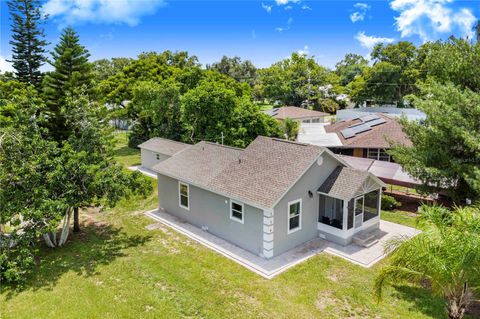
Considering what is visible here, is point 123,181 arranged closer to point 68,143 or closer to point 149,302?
point 68,143

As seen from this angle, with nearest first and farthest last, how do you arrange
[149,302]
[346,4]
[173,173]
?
[149,302] → [173,173] → [346,4]

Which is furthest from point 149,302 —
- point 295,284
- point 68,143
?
point 68,143

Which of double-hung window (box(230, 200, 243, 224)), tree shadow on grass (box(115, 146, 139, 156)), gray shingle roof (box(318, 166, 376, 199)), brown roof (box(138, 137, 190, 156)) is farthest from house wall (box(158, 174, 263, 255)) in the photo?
tree shadow on grass (box(115, 146, 139, 156))

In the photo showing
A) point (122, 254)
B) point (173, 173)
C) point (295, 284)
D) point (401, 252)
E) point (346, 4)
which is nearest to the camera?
point (401, 252)

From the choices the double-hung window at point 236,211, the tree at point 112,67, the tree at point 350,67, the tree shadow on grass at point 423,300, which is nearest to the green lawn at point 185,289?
the tree shadow on grass at point 423,300

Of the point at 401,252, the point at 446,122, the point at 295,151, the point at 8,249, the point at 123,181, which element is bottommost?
the point at 8,249

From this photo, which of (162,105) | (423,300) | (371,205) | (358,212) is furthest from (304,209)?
(162,105)

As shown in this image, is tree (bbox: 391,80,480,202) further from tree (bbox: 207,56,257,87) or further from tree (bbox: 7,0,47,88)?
tree (bbox: 207,56,257,87)

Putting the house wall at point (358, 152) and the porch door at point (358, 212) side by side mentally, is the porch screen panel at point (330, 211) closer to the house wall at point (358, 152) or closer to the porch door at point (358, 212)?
the porch door at point (358, 212)
